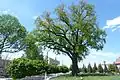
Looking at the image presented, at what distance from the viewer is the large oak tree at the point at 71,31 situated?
4047 cm

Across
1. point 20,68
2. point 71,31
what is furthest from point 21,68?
point 71,31

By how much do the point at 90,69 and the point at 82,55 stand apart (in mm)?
27120

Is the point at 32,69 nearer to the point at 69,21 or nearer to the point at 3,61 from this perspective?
the point at 69,21

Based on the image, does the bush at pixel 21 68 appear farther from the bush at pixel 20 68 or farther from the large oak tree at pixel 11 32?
the large oak tree at pixel 11 32

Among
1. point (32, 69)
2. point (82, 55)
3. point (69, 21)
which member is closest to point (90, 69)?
point (82, 55)

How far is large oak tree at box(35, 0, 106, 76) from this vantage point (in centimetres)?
4047

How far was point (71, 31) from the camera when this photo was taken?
4112 centimetres

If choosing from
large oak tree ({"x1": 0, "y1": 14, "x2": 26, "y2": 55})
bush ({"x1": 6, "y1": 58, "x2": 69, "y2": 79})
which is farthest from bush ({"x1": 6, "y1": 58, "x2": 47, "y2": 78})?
large oak tree ({"x1": 0, "y1": 14, "x2": 26, "y2": 55})

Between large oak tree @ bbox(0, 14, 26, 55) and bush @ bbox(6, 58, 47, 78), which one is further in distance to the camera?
large oak tree @ bbox(0, 14, 26, 55)

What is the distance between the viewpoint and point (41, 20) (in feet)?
136

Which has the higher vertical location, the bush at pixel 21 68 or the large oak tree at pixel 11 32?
the large oak tree at pixel 11 32

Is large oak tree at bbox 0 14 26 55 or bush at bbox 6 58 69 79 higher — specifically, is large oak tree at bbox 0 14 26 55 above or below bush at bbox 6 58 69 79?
above

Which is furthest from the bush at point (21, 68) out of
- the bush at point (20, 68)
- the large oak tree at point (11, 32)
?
the large oak tree at point (11, 32)

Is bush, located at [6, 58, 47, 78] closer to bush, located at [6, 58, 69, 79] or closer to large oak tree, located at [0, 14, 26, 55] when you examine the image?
bush, located at [6, 58, 69, 79]
